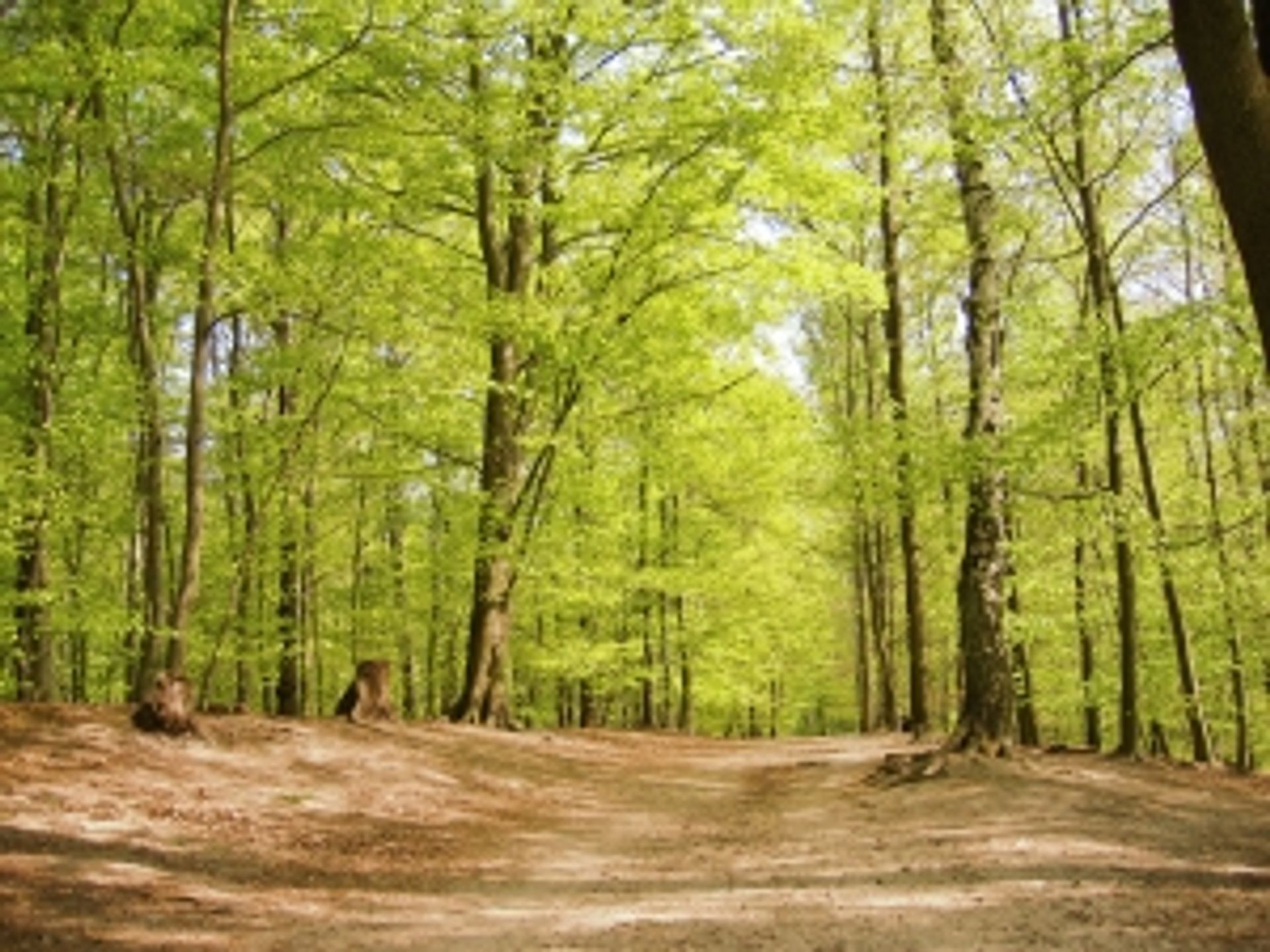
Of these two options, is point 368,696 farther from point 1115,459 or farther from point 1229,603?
point 1229,603

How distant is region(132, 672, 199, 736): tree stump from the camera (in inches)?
453

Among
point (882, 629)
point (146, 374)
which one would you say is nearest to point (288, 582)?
point (146, 374)

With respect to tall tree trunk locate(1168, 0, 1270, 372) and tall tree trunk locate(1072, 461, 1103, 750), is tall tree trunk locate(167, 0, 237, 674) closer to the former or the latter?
tall tree trunk locate(1168, 0, 1270, 372)

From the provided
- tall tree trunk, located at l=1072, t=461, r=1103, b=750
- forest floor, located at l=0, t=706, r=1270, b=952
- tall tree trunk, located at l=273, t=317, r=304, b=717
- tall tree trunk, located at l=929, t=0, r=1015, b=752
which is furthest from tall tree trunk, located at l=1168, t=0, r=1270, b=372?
tall tree trunk, located at l=273, t=317, r=304, b=717

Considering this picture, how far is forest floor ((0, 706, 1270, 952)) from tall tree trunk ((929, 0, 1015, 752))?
0.79 m

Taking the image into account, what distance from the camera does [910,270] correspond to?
26.6m

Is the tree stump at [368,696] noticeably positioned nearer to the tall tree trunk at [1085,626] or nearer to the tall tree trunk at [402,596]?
the tall tree trunk at [402,596]

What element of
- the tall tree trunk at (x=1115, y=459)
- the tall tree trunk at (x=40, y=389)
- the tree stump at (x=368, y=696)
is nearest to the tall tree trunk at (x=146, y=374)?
the tall tree trunk at (x=40, y=389)

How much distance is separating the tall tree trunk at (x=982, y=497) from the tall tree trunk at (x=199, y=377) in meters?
8.45

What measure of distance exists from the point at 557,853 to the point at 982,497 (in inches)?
265

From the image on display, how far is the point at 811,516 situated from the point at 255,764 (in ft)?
102

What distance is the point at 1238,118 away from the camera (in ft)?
17.6

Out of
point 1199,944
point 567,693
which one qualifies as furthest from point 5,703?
point 567,693

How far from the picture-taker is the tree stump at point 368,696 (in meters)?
16.2
